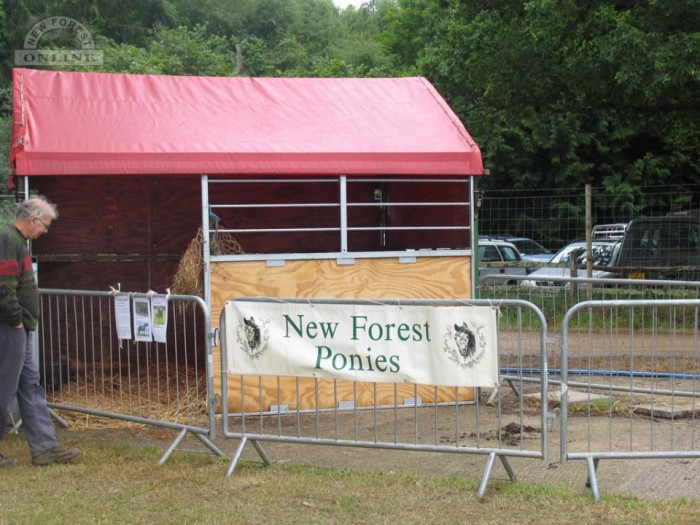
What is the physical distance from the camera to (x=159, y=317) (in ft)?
23.1

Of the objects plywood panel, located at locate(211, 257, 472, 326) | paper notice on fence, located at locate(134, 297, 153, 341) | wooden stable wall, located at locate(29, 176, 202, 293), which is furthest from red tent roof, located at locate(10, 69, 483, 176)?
paper notice on fence, located at locate(134, 297, 153, 341)

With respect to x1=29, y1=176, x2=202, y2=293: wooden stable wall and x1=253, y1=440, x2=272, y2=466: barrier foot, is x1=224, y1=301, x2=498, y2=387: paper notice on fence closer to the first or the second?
x1=253, y1=440, x2=272, y2=466: barrier foot

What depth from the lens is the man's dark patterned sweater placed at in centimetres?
646

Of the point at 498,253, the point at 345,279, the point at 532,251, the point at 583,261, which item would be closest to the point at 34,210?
the point at 345,279

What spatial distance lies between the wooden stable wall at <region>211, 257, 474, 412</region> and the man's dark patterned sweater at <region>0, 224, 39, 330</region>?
1763 millimetres

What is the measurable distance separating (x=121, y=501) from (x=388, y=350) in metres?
1.99

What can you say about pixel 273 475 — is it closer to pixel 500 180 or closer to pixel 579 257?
pixel 579 257

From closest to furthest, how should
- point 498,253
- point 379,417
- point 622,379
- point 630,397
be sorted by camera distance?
point 630,397 < point 379,417 < point 622,379 < point 498,253

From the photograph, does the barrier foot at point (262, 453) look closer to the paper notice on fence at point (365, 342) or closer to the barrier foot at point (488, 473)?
the paper notice on fence at point (365, 342)

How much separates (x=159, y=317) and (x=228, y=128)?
7.69ft

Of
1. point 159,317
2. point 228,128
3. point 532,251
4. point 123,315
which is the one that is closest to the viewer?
point 159,317

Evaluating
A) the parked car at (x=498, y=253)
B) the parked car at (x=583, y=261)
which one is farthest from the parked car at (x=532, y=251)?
the parked car at (x=583, y=261)

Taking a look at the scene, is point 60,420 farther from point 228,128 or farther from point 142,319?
point 228,128

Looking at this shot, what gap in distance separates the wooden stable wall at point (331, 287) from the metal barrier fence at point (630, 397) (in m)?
1.31
